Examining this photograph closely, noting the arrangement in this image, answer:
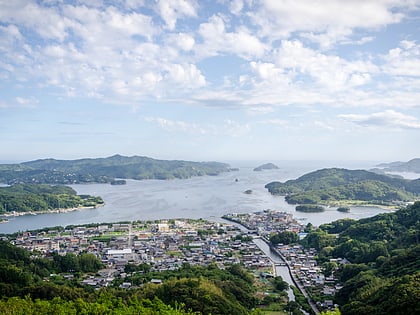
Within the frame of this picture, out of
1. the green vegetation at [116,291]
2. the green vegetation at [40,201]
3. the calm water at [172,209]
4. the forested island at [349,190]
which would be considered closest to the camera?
the green vegetation at [116,291]

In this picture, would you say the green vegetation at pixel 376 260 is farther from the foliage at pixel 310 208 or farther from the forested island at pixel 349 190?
the forested island at pixel 349 190

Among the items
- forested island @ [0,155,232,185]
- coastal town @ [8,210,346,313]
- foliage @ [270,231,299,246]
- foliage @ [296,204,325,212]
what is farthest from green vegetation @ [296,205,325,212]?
forested island @ [0,155,232,185]

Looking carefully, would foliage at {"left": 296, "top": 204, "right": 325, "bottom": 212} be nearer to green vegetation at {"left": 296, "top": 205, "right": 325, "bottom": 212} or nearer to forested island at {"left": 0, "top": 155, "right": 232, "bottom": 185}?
green vegetation at {"left": 296, "top": 205, "right": 325, "bottom": 212}

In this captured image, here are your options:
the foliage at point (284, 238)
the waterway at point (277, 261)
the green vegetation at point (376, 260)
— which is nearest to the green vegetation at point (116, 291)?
the waterway at point (277, 261)

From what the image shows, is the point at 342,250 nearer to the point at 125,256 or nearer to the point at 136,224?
the point at 125,256

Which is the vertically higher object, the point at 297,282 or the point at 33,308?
the point at 33,308

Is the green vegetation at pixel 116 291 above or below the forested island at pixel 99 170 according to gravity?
below

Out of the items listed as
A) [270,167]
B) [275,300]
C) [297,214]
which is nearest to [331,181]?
[297,214]
